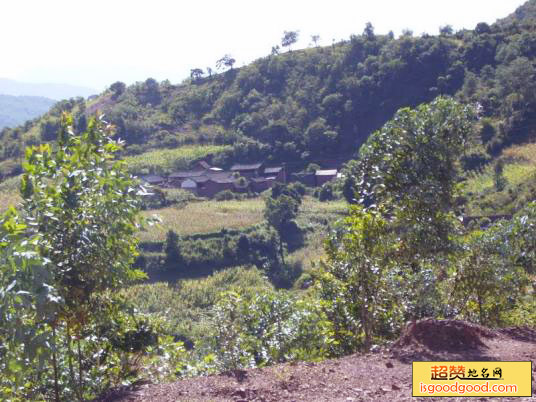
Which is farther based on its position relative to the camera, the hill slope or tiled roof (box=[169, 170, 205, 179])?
the hill slope

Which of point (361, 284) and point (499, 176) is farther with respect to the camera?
point (499, 176)

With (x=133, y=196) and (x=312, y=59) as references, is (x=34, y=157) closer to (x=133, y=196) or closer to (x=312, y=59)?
(x=133, y=196)

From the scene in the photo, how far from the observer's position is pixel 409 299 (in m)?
6.34

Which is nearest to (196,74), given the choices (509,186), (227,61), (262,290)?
(227,61)

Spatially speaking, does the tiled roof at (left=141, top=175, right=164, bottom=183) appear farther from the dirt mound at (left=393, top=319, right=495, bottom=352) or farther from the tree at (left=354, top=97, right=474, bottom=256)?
the dirt mound at (left=393, top=319, right=495, bottom=352)

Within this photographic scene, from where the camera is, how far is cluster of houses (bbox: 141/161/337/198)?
42.5 metres

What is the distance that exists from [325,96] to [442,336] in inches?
2015

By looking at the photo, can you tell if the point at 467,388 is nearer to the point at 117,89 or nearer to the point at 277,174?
the point at 277,174

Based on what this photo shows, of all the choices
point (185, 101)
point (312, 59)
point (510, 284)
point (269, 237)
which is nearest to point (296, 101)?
point (312, 59)

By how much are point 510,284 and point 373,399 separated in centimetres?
316

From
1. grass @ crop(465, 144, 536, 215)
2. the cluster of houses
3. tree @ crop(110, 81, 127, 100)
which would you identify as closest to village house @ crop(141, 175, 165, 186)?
the cluster of houses

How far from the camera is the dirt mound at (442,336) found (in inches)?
198

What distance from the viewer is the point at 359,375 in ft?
14.9

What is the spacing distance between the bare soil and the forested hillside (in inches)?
1444
